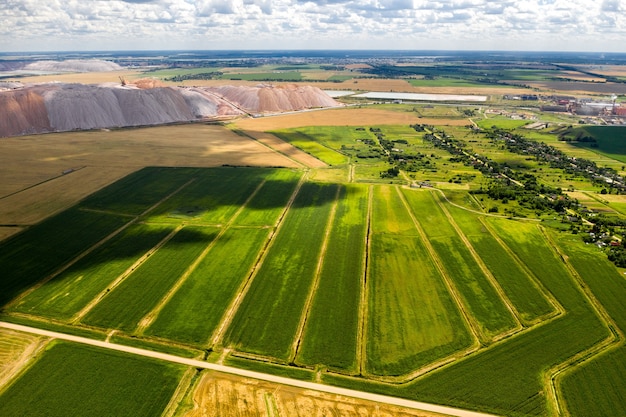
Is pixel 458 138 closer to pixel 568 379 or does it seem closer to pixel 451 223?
pixel 451 223

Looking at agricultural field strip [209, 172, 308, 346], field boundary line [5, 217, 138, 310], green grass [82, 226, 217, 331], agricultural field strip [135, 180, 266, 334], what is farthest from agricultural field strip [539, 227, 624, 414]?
field boundary line [5, 217, 138, 310]

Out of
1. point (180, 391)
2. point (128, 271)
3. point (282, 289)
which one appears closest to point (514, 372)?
point (282, 289)

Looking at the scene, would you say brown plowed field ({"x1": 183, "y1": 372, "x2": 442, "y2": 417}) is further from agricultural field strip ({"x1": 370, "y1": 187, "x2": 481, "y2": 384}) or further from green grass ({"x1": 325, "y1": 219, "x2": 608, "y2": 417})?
agricultural field strip ({"x1": 370, "y1": 187, "x2": 481, "y2": 384})

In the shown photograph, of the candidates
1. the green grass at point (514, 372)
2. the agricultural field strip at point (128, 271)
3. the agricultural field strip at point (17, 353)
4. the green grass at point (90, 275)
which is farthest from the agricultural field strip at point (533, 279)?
the agricultural field strip at point (17, 353)

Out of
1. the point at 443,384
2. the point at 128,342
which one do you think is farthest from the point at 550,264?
the point at 128,342

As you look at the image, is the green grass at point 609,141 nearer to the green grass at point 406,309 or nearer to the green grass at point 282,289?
the green grass at point 406,309

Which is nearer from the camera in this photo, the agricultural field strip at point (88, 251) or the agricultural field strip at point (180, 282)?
the agricultural field strip at point (180, 282)
